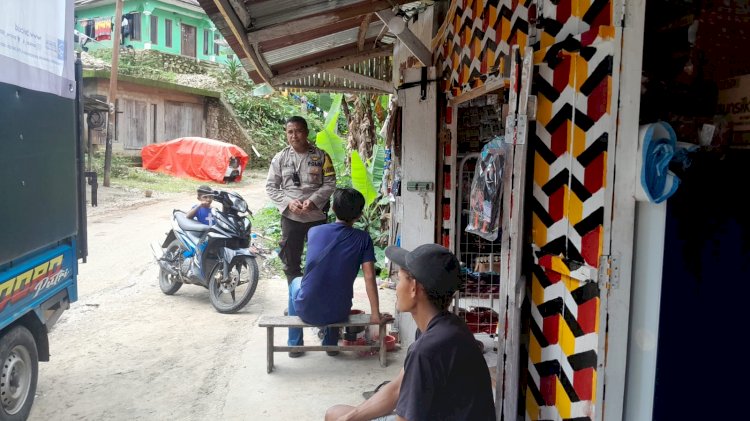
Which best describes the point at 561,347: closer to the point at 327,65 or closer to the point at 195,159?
the point at 327,65

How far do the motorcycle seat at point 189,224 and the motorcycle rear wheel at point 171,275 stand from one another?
10.8 inches

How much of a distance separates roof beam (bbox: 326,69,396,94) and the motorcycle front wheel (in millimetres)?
2476

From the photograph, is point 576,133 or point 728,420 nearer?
point 576,133

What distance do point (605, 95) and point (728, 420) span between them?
1563 millimetres

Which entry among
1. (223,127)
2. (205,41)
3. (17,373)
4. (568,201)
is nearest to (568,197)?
(568,201)

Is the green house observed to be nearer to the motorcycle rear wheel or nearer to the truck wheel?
the motorcycle rear wheel

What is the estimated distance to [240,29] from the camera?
12.6ft

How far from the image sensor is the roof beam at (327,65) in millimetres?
6664

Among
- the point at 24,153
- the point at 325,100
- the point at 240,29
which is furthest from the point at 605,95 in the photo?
the point at 325,100

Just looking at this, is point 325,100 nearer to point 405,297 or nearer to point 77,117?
point 77,117

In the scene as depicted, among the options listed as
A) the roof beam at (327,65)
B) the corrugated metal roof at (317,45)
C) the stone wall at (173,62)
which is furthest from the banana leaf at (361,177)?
the stone wall at (173,62)

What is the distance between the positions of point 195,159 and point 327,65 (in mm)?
14170

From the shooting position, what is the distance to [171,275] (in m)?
7.20

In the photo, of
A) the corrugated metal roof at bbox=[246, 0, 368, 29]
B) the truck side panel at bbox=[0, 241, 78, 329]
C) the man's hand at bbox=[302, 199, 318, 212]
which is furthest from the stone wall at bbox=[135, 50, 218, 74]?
the corrugated metal roof at bbox=[246, 0, 368, 29]
